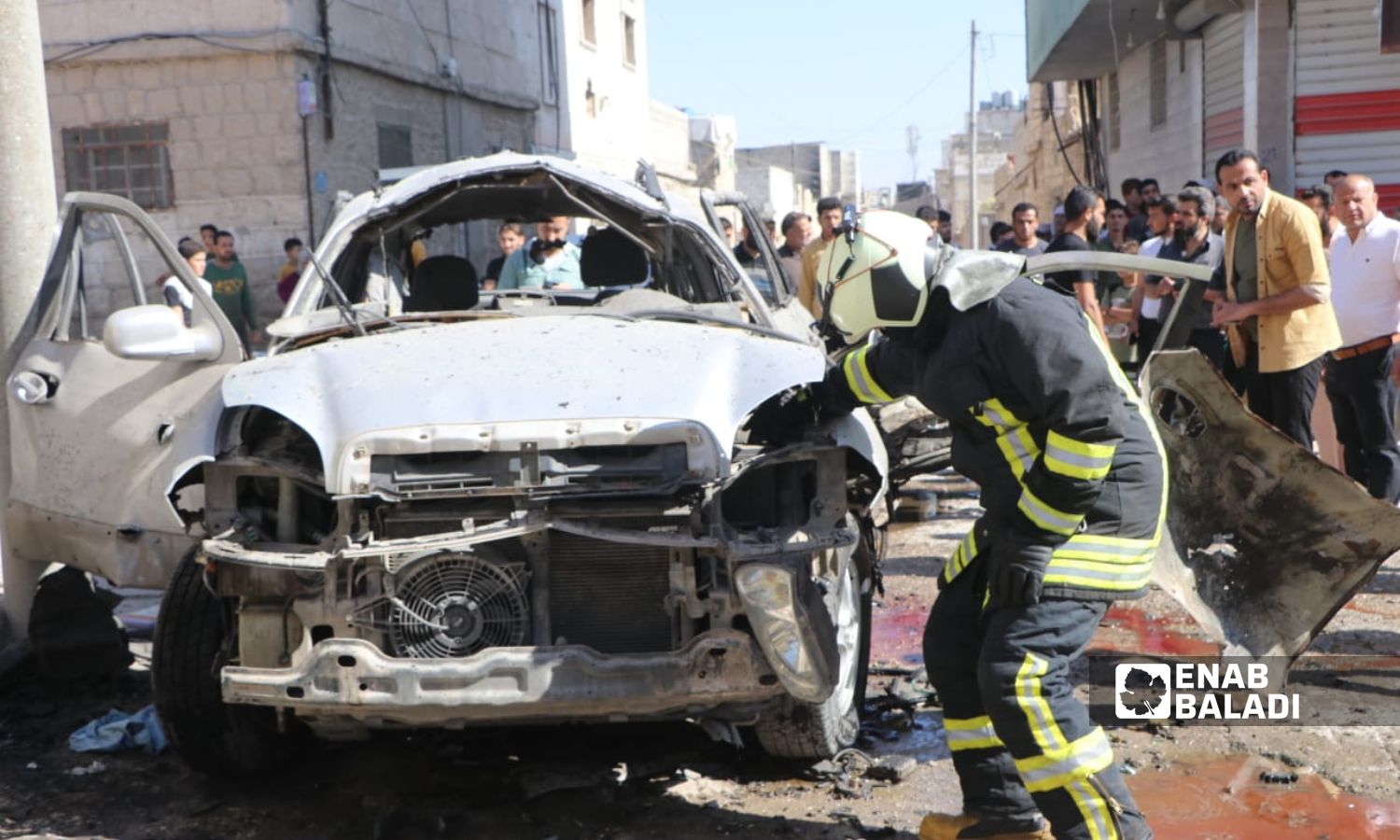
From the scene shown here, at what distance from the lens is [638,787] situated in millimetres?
4172

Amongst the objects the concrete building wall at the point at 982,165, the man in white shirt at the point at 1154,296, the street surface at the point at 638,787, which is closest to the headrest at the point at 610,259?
the street surface at the point at 638,787

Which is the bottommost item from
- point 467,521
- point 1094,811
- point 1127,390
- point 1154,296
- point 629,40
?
point 1094,811

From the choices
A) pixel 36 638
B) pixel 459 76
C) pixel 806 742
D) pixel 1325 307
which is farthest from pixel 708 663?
pixel 459 76

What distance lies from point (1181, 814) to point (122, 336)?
132 inches

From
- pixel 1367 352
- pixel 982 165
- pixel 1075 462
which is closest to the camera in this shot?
pixel 1075 462

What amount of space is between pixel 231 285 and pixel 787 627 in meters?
10.2

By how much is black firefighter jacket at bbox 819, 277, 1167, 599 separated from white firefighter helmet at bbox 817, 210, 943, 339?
0.32ft

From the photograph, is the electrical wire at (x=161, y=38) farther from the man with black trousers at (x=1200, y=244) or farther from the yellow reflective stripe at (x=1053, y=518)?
the yellow reflective stripe at (x=1053, y=518)

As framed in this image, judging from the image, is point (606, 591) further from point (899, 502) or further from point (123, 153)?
point (123, 153)

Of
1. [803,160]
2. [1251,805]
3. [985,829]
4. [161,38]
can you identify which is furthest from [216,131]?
[803,160]

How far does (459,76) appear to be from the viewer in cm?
2200

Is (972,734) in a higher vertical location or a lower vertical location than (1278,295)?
lower

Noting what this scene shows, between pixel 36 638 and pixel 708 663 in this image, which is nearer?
pixel 708 663

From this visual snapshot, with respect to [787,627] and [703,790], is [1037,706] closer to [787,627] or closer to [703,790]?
[787,627]
